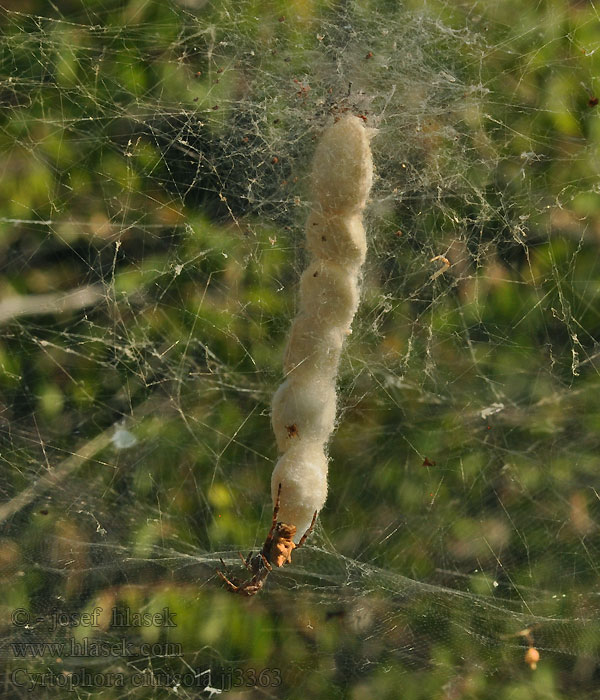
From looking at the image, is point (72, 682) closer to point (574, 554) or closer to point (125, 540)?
point (125, 540)

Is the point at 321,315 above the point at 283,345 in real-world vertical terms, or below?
above

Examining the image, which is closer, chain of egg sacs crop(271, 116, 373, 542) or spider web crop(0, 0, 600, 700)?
chain of egg sacs crop(271, 116, 373, 542)

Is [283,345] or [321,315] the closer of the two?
[321,315]

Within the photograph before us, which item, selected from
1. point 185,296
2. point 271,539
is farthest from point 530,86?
point 271,539

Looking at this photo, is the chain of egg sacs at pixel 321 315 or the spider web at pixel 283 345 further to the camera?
the spider web at pixel 283 345
